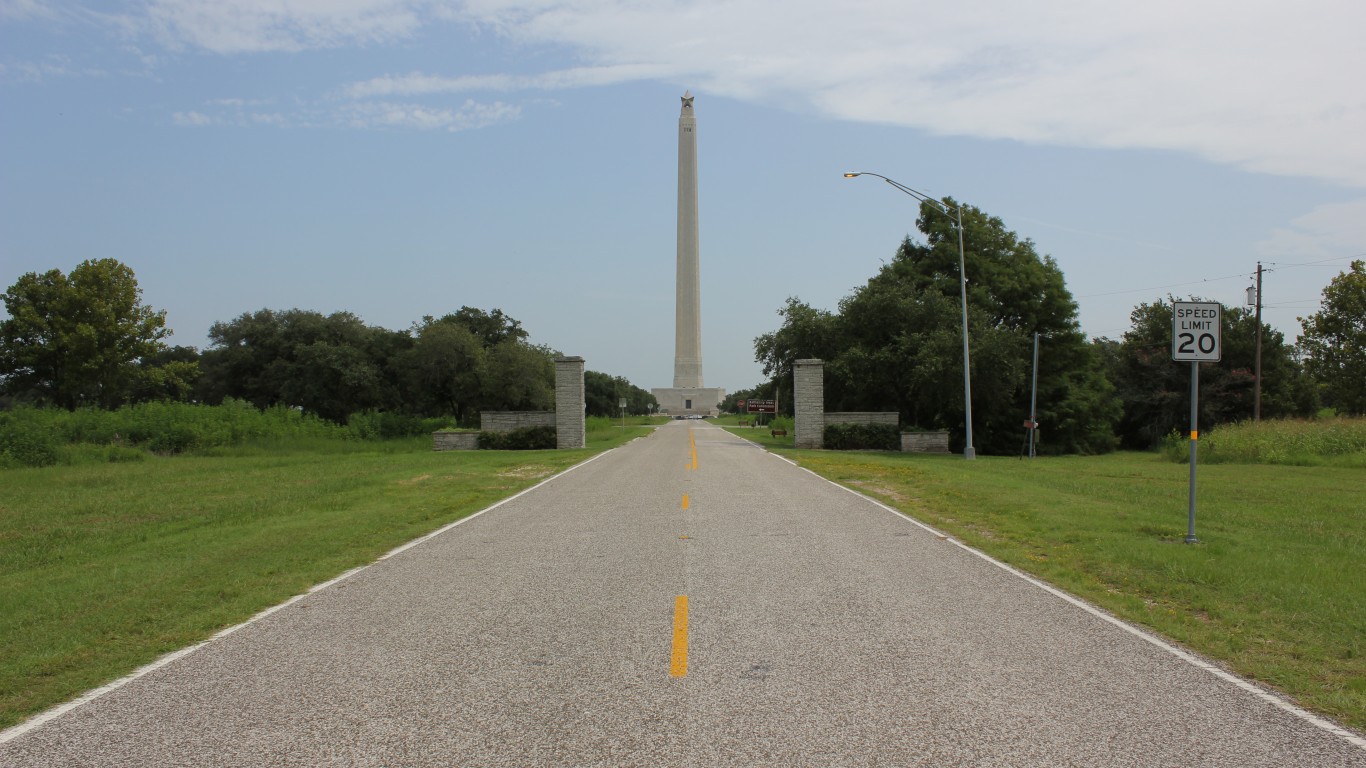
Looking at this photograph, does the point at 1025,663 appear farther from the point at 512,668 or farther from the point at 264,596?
the point at 264,596

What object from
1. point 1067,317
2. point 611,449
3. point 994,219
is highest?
point 994,219

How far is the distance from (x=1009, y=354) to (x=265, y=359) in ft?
197

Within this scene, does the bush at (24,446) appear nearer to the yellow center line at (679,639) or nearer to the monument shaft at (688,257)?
the yellow center line at (679,639)

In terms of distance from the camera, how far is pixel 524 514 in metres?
14.6

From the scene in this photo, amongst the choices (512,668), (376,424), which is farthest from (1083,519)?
(376,424)

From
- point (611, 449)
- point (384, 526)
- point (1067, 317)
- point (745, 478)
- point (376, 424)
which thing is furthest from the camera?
point (1067, 317)

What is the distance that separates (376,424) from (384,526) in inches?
1367

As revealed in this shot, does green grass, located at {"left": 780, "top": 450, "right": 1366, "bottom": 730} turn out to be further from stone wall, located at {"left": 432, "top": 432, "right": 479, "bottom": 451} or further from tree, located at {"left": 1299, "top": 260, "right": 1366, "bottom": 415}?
tree, located at {"left": 1299, "top": 260, "right": 1366, "bottom": 415}

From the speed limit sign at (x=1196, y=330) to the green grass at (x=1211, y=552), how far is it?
2.35 m

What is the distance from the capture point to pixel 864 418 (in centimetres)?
3772

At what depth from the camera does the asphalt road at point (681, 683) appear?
14.9 feet

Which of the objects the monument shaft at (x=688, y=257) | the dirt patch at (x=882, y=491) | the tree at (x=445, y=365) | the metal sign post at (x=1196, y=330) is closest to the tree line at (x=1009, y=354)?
the dirt patch at (x=882, y=491)

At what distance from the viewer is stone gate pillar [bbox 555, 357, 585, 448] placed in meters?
36.8

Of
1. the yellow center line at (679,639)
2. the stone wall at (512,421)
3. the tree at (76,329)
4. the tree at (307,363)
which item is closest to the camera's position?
the yellow center line at (679,639)
